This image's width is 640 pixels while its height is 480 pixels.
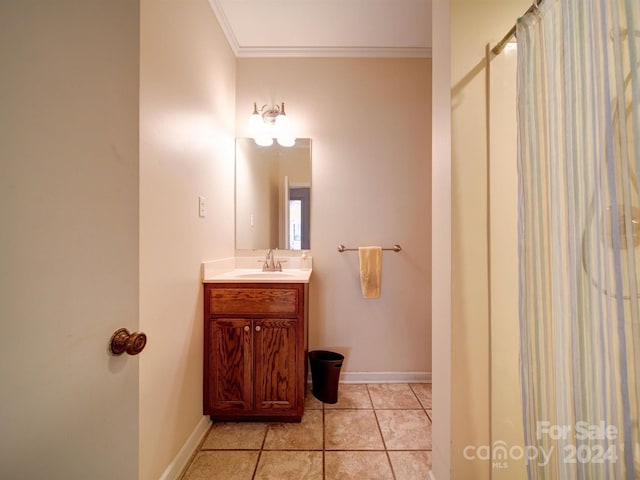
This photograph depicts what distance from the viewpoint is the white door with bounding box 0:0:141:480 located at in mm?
372

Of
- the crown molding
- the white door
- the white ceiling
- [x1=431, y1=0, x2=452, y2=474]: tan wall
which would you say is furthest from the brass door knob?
the crown molding

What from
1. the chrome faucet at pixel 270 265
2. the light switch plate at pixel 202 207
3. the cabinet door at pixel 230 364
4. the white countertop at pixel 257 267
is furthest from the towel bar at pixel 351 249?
the light switch plate at pixel 202 207

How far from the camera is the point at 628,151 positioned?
529 millimetres

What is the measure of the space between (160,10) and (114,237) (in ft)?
3.71

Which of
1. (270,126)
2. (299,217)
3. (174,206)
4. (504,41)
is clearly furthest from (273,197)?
(504,41)

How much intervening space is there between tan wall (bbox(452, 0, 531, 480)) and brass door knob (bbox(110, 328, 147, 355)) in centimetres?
98

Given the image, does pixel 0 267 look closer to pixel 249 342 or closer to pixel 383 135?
pixel 249 342

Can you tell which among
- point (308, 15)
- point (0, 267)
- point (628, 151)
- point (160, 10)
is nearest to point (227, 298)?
point (0, 267)

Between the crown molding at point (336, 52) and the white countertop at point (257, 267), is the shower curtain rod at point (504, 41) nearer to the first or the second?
the crown molding at point (336, 52)

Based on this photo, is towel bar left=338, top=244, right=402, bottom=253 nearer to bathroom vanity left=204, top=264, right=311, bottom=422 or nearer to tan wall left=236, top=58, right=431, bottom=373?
tan wall left=236, top=58, right=431, bottom=373

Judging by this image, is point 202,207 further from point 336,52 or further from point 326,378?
point 336,52

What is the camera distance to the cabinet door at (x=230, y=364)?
146 cm

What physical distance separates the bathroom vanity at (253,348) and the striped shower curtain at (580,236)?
3.51 ft

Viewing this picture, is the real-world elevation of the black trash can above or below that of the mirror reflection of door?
below
